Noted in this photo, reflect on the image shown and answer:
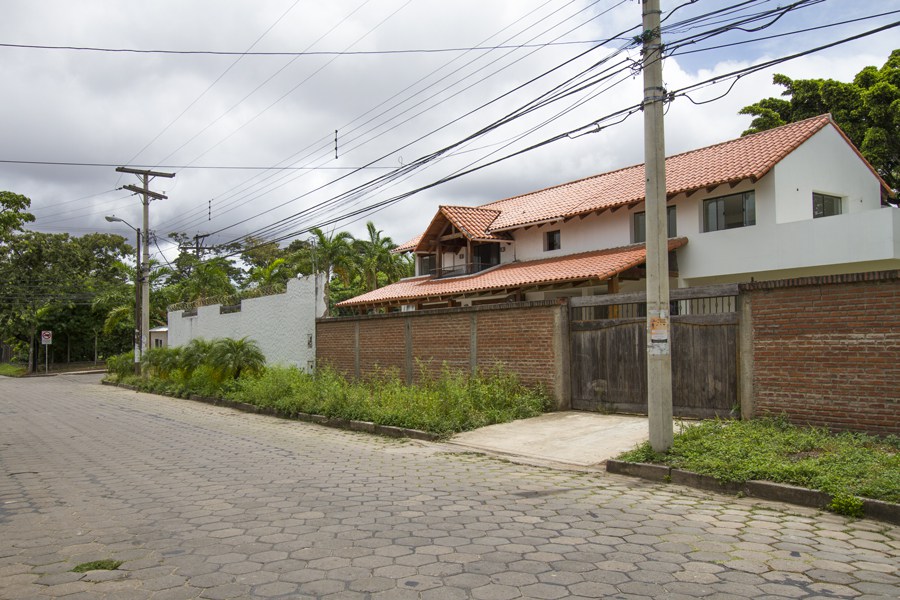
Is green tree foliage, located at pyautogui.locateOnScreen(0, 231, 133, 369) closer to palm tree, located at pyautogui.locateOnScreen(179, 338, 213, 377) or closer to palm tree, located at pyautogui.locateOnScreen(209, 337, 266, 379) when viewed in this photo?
palm tree, located at pyautogui.locateOnScreen(179, 338, 213, 377)

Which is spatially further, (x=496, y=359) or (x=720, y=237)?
(x=720, y=237)

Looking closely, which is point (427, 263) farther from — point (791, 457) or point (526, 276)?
point (791, 457)

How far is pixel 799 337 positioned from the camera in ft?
31.0

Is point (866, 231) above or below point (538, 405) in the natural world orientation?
above

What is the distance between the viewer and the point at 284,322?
77.2 ft

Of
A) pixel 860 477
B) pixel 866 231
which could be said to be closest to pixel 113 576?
pixel 860 477

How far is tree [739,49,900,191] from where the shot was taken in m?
24.9

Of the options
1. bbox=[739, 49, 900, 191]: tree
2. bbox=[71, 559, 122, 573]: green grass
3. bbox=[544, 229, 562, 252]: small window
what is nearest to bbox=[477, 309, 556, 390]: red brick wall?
bbox=[71, 559, 122, 573]: green grass

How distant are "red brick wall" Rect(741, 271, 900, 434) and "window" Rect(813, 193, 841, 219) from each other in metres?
12.6

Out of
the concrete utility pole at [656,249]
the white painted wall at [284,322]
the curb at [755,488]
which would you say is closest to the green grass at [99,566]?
the curb at [755,488]

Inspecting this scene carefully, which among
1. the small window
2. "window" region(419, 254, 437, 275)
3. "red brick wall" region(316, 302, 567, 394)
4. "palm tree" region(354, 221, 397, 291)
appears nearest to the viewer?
"red brick wall" region(316, 302, 567, 394)

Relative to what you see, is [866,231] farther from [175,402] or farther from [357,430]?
[175,402]

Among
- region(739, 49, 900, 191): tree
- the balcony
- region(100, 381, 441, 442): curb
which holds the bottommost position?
region(100, 381, 441, 442): curb

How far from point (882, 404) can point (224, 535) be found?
7.90 m
